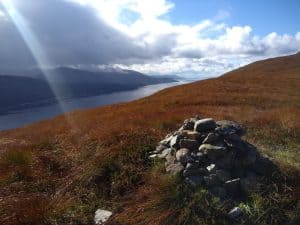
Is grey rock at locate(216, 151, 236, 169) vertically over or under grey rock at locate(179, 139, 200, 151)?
under

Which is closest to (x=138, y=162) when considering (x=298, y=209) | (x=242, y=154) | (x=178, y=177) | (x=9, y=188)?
(x=178, y=177)

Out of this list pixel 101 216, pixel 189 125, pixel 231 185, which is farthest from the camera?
pixel 189 125

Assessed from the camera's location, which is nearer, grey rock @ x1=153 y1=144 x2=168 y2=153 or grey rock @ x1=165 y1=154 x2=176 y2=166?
grey rock @ x1=165 y1=154 x2=176 y2=166

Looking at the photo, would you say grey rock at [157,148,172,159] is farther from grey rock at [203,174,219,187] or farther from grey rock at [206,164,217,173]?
grey rock at [203,174,219,187]

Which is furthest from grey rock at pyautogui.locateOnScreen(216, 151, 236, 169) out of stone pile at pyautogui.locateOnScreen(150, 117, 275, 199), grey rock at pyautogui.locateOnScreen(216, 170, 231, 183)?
grey rock at pyautogui.locateOnScreen(216, 170, 231, 183)

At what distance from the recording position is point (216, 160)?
8.69 metres

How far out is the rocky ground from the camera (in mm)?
8078

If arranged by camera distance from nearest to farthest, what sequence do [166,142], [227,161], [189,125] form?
[227,161], [166,142], [189,125]

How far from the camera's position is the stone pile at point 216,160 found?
320 inches

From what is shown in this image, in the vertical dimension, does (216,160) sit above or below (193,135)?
below

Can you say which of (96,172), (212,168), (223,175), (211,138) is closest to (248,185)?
(223,175)

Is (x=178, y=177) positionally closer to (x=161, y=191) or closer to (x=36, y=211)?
(x=161, y=191)

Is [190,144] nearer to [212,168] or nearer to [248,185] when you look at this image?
[212,168]

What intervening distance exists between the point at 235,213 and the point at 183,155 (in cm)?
203
